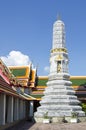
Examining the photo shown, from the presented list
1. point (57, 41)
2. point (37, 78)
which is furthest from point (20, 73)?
point (57, 41)

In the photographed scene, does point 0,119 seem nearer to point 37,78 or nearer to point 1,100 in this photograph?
point 1,100

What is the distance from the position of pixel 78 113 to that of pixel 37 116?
155 inches

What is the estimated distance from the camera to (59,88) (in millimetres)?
29312

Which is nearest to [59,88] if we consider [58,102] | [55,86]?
[55,86]

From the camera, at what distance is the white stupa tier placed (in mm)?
28062

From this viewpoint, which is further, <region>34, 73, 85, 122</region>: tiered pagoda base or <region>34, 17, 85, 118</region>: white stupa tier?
<region>34, 17, 85, 118</region>: white stupa tier

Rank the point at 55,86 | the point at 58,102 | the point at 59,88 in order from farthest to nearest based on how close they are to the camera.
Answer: the point at 55,86, the point at 59,88, the point at 58,102

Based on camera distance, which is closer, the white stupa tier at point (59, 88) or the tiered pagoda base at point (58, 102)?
the tiered pagoda base at point (58, 102)

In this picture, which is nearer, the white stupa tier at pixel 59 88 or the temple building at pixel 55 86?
the temple building at pixel 55 86

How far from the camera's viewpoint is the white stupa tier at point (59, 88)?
28062mm

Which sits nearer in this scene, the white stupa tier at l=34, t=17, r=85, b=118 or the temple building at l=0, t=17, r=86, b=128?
the temple building at l=0, t=17, r=86, b=128

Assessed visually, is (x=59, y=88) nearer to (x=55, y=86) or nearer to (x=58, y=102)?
(x=55, y=86)

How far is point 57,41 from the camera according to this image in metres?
31.0

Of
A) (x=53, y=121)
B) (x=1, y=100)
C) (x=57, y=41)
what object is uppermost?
(x=57, y=41)
